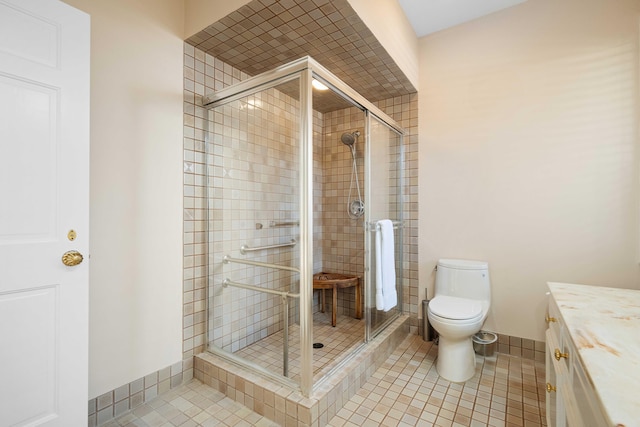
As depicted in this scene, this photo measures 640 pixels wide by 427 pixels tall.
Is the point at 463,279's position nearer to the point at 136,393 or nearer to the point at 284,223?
the point at 284,223

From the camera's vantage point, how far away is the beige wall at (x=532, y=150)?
1940 mm

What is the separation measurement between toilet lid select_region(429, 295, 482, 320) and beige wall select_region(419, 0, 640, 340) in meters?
0.37

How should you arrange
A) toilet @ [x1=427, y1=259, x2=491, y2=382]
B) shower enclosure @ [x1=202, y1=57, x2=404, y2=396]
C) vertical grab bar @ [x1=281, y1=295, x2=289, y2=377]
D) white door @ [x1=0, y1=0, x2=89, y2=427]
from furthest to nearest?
toilet @ [x1=427, y1=259, x2=491, y2=382] → vertical grab bar @ [x1=281, y1=295, x2=289, y2=377] → shower enclosure @ [x1=202, y1=57, x2=404, y2=396] → white door @ [x1=0, y1=0, x2=89, y2=427]

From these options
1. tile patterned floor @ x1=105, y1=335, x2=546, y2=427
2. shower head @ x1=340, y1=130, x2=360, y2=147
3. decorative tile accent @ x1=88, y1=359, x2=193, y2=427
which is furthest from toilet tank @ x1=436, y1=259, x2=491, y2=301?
decorative tile accent @ x1=88, y1=359, x2=193, y2=427

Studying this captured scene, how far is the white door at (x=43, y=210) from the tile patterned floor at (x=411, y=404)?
47 cm

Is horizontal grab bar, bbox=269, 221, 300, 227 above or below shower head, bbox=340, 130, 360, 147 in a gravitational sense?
below

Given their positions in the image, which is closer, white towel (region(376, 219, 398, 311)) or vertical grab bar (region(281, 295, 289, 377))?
vertical grab bar (region(281, 295, 289, 377))

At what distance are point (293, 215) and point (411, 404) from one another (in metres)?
1.30

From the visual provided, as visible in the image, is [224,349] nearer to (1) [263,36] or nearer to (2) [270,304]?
(2) [270,304]

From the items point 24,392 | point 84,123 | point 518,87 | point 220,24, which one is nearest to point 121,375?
point 24,392

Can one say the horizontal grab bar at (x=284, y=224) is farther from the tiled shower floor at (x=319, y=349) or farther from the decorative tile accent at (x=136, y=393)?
the decorative tile accent at (x=136, y=393)

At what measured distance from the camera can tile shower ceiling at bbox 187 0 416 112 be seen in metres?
1.62

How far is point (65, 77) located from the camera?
1.25 metres

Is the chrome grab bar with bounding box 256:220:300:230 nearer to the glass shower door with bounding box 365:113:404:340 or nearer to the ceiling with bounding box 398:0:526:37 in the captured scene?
the glass shower door with bounding box 365:113:404:340
